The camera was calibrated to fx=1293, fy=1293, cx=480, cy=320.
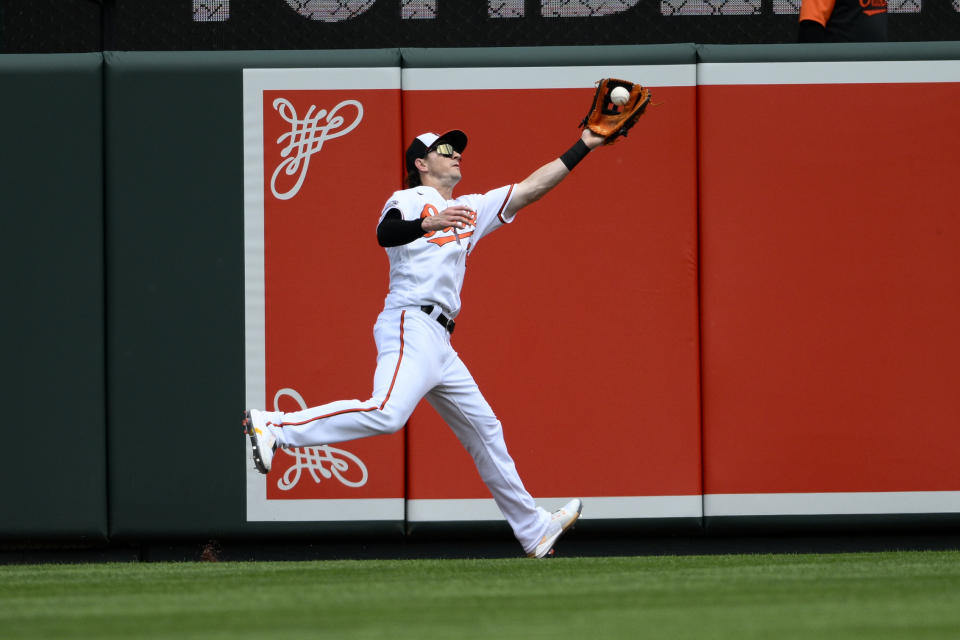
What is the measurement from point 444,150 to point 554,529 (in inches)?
60.5

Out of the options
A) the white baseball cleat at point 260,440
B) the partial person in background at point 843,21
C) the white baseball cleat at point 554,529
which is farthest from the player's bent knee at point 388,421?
the partial person in background at point 843,21

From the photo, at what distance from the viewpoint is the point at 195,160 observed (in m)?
5.55

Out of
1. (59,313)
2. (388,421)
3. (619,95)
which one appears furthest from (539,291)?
(59,313)

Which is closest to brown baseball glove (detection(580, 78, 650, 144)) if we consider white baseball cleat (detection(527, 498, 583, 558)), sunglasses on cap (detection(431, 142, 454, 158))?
sunglasses on cap (detection(431, 142, 454, 158))

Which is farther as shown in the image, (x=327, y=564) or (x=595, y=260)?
(x=595, y=260)

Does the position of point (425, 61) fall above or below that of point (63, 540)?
above

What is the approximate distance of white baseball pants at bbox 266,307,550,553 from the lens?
15.2 ft

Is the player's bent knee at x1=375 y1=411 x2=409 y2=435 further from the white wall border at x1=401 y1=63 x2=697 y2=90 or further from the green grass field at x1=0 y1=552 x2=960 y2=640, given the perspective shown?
the white wall border at x1=401 y1=63 x2=697 y2=90

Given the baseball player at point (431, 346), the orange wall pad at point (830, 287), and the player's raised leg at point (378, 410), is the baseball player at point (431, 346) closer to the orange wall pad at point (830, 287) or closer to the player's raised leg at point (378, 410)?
the player's raised leg at point (378, 410)

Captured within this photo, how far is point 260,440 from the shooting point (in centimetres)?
456

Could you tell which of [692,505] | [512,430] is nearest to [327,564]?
[512,430]

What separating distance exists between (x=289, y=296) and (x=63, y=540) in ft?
4.67

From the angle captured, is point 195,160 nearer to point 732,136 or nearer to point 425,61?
point 425,61

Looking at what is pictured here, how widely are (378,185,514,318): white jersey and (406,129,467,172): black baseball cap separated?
0.70ft
